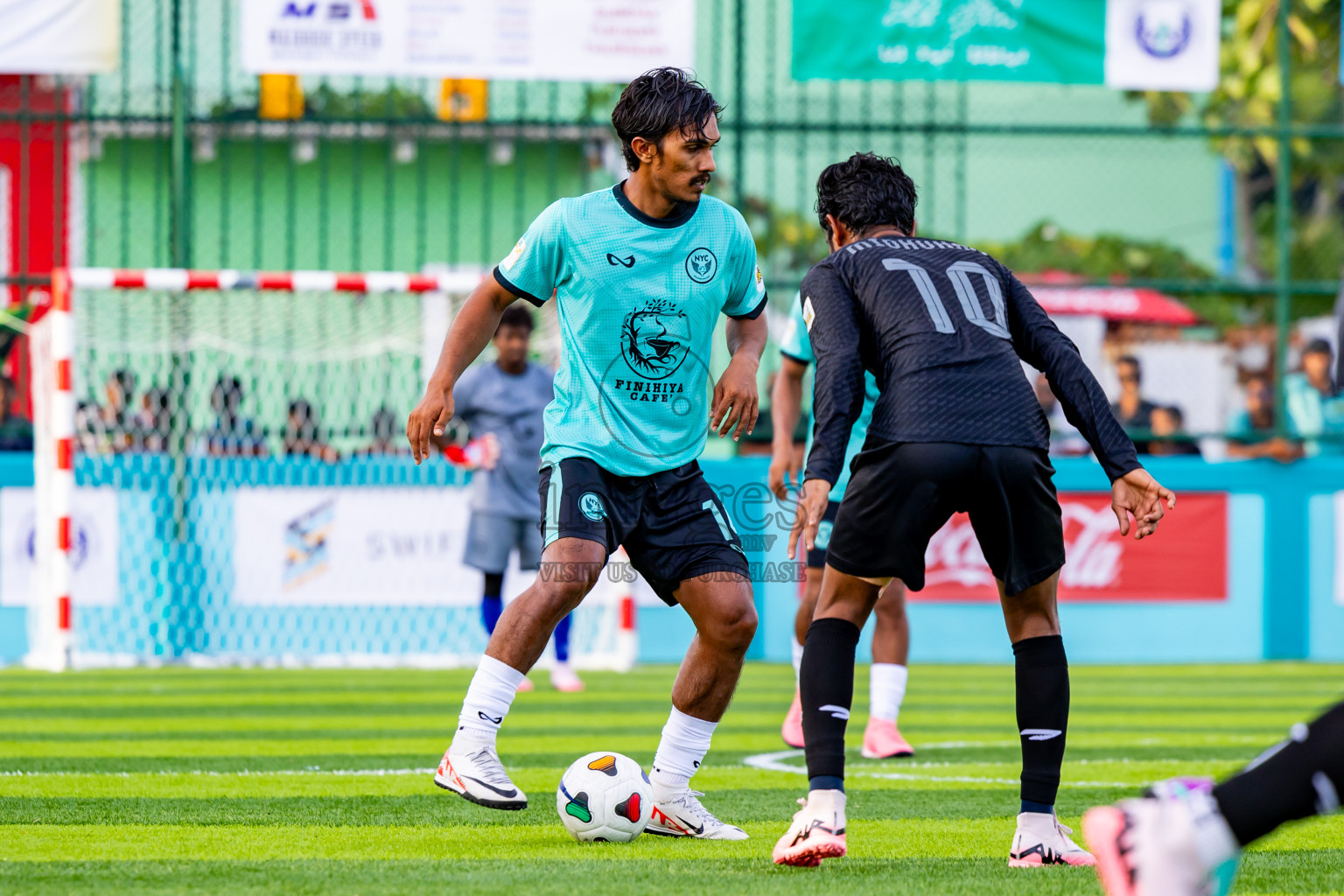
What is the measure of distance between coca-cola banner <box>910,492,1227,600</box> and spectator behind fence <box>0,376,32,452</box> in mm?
6373

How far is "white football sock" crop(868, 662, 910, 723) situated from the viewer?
693cm

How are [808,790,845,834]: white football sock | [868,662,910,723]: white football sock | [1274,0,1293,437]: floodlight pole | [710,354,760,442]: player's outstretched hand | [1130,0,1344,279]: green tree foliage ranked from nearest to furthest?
[808,790,845,834]: white football sock < [710,354,760,442]: player's outstretched hand < [868,662,910,723]: white football sock < [1274,0,1293,437]: floodlight pole < [1130,0,1344,279]: green tree foliage

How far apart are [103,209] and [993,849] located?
719 inches

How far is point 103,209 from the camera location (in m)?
20.7

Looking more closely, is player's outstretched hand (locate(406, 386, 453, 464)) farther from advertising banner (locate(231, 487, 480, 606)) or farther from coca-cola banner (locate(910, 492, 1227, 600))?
coca-cola banner (locate(910, 492, 1227, 600))

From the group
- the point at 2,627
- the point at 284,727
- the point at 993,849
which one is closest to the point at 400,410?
the point at 2,627

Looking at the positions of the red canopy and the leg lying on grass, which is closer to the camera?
the leg lying on grass

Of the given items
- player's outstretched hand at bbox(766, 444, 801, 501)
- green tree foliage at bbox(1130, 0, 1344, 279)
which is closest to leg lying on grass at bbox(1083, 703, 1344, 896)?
player's outstretched hand at bbox(766, 444, 801, 501)

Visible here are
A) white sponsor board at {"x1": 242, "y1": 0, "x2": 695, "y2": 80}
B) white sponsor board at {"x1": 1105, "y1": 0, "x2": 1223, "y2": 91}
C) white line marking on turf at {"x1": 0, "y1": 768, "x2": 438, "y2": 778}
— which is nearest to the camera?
white line marking on turf at {"x1": 0, "y1": 768, "x2": 438, "y2": 778}

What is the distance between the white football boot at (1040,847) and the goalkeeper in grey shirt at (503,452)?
5.65 m

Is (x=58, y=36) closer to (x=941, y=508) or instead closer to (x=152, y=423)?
(x=152, y=423)

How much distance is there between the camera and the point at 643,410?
472 cm

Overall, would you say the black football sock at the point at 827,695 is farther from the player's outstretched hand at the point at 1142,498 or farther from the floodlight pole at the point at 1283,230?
the floodlight pole at the point at 1283,230

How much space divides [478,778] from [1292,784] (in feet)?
7.41
